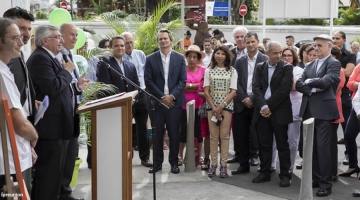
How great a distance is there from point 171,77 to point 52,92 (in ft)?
10.4

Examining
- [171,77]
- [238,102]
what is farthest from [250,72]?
[171,77]

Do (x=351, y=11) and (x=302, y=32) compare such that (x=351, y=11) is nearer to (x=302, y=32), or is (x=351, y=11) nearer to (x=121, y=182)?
(x=302, y=32)

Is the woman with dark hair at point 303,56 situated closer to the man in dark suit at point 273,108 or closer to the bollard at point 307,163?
the man in dark suit at point 273,108

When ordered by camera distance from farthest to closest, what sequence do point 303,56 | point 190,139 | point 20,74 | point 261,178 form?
point 303,56 → point 190,139 → point 261,178 → point 20,74

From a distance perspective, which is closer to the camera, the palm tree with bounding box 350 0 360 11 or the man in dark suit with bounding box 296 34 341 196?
the man in dark suit with bounding box 296 34 341 196

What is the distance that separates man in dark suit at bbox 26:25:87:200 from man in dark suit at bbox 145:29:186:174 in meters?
2.86

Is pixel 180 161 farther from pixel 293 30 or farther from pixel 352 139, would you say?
pixel 293 30

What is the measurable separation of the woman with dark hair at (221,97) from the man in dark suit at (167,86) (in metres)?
0.47

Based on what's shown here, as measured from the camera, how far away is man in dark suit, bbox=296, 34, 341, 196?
25.1 ft

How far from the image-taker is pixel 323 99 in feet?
25.3

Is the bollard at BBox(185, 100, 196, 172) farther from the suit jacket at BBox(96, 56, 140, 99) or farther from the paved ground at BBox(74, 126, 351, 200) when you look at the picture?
the suit jacket at BBox(96, 56, 140, 99)

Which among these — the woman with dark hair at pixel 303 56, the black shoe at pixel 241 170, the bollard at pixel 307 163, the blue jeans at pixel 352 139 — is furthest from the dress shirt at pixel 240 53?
the bollard at pixel 307 163

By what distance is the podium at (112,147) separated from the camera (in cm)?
564

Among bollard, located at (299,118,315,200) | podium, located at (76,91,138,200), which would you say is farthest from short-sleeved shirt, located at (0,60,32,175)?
bollard, located at (299,118,315,200)
